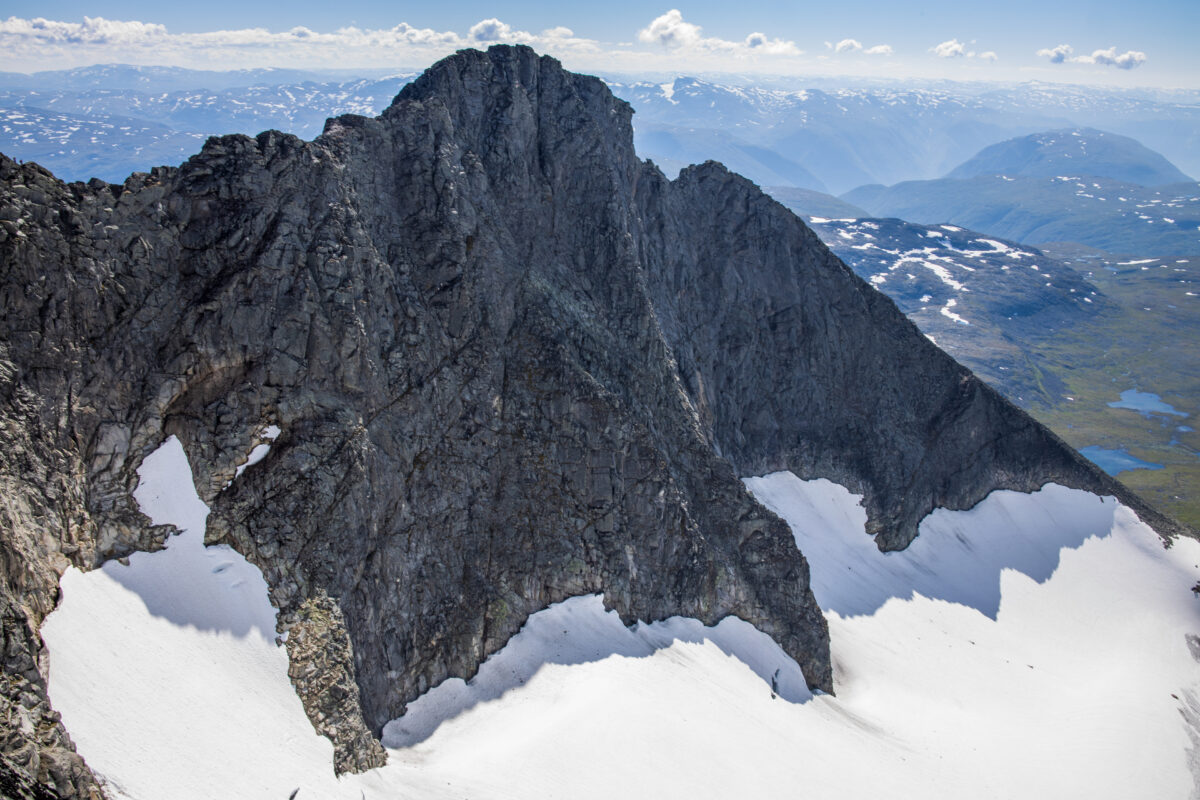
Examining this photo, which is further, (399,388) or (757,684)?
(757,684)

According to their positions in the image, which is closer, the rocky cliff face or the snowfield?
the snowfield

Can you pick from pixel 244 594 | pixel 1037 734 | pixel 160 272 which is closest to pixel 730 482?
pixel 1037 734

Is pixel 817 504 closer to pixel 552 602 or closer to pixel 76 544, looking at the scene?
pixel 552 602

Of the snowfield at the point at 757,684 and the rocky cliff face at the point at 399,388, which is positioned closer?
the snowfield at the point at 757,684

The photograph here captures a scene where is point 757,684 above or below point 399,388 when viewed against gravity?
below

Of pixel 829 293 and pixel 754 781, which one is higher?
pixel 829 293
